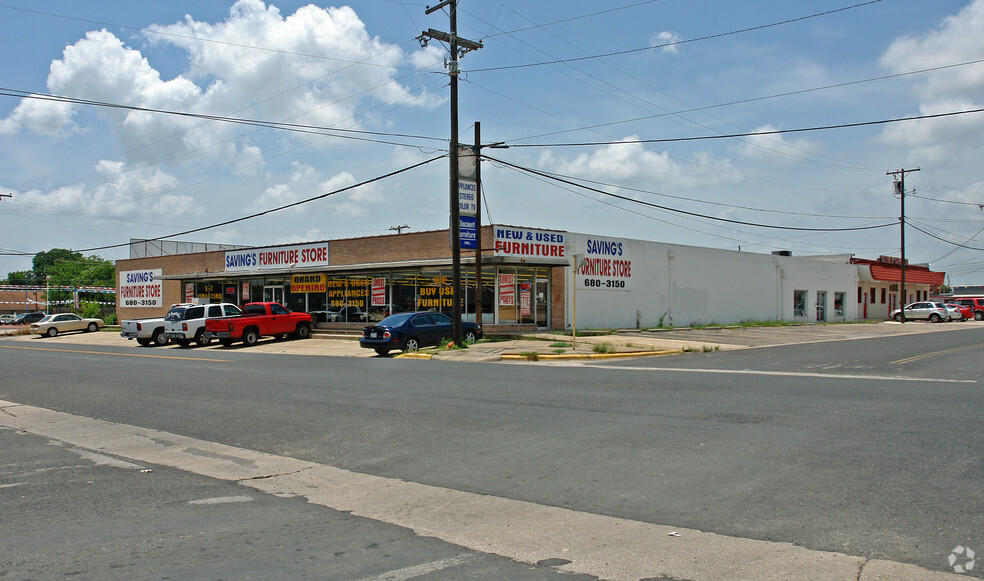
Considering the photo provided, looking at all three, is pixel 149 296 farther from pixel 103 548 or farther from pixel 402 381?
pixel 103 548

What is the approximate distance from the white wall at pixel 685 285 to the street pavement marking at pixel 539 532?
1743 centimetres

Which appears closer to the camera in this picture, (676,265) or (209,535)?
(209,535)

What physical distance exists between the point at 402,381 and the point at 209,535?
32.0ft

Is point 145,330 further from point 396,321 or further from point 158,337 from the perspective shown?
point 396,321

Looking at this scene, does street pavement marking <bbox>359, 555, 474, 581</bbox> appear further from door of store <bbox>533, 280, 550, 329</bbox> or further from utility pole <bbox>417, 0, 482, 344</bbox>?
door of store <bbox>533, 280, 550, 329</bbox>

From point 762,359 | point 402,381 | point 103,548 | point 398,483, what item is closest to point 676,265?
point 762,359

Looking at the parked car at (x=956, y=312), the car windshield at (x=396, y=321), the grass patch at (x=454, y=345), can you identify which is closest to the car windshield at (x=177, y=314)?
the car windshield at (x=396, y=321)

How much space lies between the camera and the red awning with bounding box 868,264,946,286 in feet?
191

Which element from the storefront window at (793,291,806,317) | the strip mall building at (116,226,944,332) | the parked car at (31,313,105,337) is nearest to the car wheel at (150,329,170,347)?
the strip mall building at (116,226,944,332)

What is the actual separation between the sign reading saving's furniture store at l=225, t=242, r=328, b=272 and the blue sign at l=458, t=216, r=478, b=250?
49.1 feet

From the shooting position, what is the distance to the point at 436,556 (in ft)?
17.0

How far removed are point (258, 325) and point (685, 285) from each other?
2219 cm

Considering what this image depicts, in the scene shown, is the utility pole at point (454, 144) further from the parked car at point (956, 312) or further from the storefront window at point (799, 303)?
the parked car at point (956, 312)

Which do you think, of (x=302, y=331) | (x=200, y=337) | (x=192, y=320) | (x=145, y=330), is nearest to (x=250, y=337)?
(x=200, y=337)
